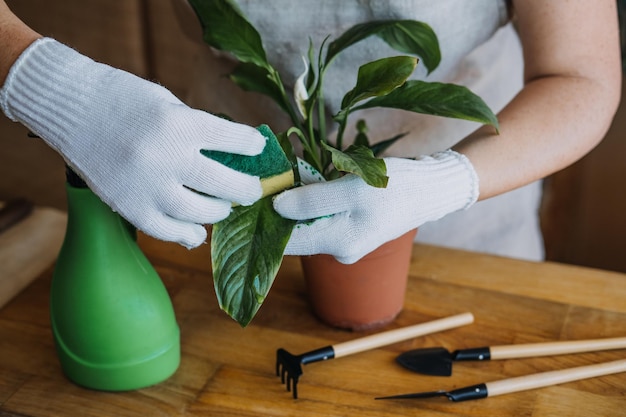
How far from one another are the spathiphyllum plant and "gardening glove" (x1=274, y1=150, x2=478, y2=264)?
28 mm

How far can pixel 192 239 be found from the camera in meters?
0.71

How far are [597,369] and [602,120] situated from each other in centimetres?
29

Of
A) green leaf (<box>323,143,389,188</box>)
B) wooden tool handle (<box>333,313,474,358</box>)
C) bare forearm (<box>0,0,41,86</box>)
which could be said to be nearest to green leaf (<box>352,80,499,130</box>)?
green leaf (<box>323,143,389,188</box>)

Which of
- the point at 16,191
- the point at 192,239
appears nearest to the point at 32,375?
the point at 192,239

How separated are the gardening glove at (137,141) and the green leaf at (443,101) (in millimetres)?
175

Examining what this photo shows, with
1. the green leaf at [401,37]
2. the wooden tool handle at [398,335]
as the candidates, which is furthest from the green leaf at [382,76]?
the wooden tool handle at [398,335]

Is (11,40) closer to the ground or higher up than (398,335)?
higher up

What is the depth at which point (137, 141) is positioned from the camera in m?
0.66

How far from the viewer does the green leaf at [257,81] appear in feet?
2.78

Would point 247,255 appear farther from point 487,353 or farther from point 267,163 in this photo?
point 487,353

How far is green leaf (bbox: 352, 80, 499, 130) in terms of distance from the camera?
74 cm

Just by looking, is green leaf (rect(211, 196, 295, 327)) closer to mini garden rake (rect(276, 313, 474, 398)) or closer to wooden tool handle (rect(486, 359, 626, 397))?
mini garden rake (rect(276, 313, 474, 398))

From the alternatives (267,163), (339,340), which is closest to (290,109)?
(267,163)

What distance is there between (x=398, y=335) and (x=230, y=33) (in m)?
0.36
